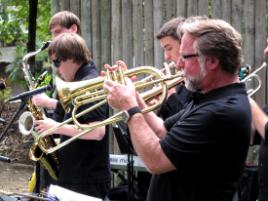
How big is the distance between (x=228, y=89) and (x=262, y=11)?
3.19 meters

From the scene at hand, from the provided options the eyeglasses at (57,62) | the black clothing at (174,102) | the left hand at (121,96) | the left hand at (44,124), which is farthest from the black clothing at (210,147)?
the eyeglasses at (57,62)

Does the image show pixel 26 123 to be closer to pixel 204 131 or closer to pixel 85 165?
pixel 85 165

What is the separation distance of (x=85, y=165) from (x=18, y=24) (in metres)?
8.41

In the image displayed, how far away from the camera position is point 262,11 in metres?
5.40

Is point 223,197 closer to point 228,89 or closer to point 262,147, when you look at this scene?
point 228,89

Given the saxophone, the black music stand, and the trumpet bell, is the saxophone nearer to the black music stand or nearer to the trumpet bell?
the trumpet bell

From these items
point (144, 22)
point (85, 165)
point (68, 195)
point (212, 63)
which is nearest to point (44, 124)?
point (85, 165)

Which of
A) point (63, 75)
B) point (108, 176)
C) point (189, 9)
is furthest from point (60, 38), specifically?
point (189, 9)

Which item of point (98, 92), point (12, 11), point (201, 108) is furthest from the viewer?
point (12, 11)

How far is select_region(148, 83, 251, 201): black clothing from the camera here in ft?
7.67

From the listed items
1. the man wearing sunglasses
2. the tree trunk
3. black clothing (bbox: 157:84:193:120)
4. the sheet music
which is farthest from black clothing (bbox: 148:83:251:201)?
the tree trunk

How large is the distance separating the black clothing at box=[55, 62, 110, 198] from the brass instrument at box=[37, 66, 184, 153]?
4.0 inches

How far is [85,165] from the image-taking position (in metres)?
3.53

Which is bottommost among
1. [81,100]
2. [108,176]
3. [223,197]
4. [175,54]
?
[108,176]
